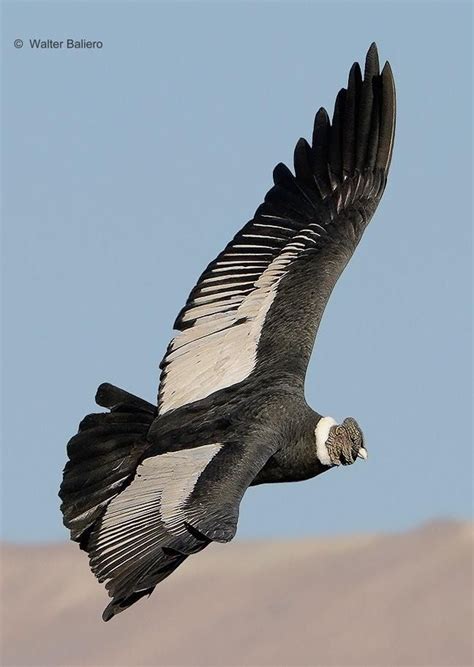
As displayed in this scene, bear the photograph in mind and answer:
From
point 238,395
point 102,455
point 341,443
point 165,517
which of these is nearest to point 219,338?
point 238,395

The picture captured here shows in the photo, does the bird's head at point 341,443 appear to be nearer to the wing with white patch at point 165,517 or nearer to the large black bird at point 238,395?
the large black bird at point 238,395

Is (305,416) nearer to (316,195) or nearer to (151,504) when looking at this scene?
(151,504)

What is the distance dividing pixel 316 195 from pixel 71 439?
12.2 feet

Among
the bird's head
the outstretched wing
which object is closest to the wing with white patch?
the bird's head

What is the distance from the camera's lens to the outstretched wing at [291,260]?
591 inches

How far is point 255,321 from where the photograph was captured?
15422 mm

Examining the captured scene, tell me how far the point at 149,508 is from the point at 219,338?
234 cm

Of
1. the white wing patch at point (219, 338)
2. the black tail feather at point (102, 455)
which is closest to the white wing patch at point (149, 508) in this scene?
the black tail feather at point (102, 455)

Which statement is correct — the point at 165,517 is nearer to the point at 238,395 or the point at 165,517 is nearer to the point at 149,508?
the point at 149,508

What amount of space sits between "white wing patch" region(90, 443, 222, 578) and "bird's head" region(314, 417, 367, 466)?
960mm

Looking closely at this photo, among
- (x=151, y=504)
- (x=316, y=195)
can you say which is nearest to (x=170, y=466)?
(x=151, y=504)

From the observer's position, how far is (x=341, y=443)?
14.2m

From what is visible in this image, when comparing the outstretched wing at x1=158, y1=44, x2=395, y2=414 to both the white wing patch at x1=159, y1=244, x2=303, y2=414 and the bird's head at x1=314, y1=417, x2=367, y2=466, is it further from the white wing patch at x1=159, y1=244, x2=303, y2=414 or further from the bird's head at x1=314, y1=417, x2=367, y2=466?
the bird's head at x1=314, y1=417, x2=367, y2=466

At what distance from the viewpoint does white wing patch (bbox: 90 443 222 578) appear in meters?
12.9
